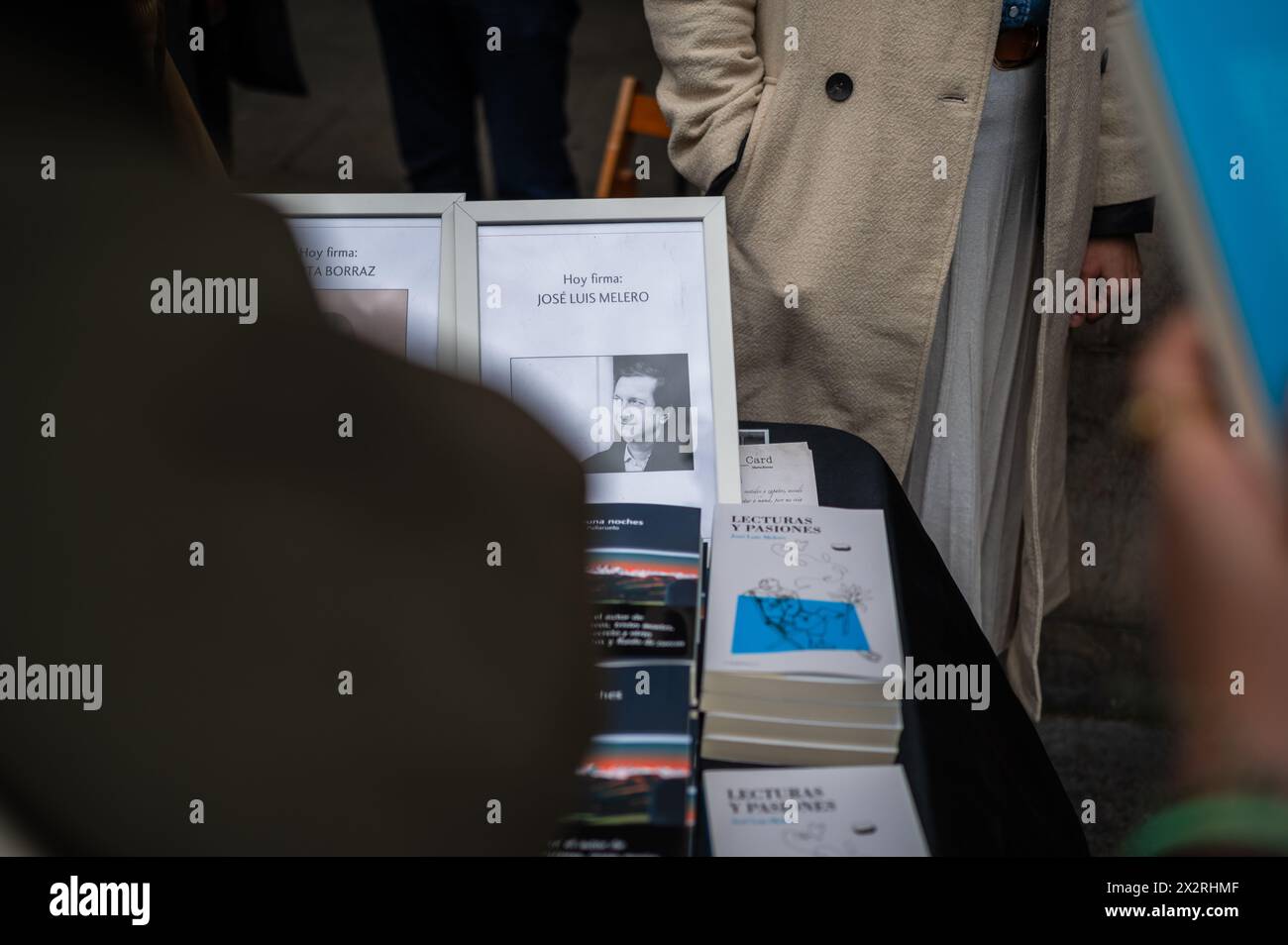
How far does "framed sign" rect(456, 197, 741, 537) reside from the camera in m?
1.38

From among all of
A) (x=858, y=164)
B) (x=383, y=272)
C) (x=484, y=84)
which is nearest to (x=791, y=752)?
(x=383, y=272)

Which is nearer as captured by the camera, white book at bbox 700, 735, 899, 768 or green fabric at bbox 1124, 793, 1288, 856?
green fabric at bbox 1124, 793, 1288, 856

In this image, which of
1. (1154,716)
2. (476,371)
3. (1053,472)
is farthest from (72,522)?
(1154,716)

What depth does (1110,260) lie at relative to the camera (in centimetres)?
200

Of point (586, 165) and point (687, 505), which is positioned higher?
point (586, 165)

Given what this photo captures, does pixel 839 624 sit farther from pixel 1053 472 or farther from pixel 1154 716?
pixel 1154 716

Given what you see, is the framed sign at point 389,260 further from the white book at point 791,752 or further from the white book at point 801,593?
the white book at point 791,752

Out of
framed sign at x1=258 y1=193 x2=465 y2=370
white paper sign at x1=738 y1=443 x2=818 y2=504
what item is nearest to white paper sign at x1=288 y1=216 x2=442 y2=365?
framed sign at x1=258 y1=193 x2=465 y2=370

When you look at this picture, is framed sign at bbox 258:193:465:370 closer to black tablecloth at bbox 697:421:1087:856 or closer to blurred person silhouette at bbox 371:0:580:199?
black tablecloth at bbox 697:421:1087:856

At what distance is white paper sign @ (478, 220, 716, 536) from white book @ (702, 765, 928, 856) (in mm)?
423

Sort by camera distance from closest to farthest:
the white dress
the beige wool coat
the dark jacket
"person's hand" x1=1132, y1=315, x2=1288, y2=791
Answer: "person's hand" x1=1132, y1=315, x2=1288, y2=791 < the dark jacket < the beige wool coat < the white dress
